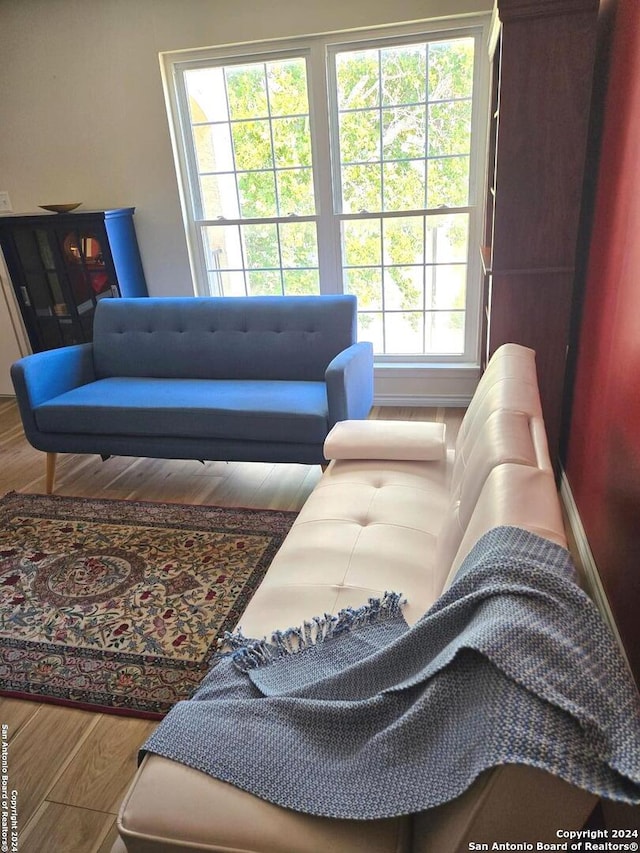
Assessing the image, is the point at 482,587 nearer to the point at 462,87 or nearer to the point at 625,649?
the point at 625,649

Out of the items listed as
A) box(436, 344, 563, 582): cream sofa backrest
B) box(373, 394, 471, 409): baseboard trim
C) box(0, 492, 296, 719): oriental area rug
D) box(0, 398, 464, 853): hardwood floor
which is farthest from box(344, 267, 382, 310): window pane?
box(0, 398, 464, 853): hardwood floor

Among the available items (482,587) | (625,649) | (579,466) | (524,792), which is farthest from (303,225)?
(524,792)

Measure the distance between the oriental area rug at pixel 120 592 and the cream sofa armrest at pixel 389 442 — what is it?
585mm

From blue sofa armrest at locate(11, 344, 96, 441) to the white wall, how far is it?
1.02 meters

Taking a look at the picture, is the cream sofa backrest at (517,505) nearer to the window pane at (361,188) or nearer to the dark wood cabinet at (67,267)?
the window pane at (361,188)

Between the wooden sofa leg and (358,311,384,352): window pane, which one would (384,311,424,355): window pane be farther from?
the wooden sofa leg

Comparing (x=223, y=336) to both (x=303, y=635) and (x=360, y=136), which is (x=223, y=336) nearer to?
(x=360, y=136)

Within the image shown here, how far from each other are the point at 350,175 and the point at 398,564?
9.13 feet

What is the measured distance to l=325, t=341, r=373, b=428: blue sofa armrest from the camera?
2.39 meters

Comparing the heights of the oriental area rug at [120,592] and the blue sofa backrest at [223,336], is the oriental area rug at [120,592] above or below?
below

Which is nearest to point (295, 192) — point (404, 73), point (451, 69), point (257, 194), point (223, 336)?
point (257, 194)

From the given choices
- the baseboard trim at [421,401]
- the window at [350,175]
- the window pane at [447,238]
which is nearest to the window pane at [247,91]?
the window at [350,175]

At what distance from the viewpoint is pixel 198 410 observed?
2.56 metres

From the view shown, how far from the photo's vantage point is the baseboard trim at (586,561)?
1.68 meters
